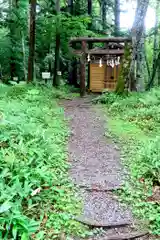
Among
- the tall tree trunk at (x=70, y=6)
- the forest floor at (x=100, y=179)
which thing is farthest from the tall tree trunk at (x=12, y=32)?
the forest floor at (x=100, y=179)

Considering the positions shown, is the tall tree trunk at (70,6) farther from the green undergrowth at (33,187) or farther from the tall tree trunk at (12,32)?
the green undergrowth at (33,187)

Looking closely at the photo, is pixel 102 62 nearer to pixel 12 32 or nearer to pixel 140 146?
pixel 12 32

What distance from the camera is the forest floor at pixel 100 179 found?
442 cm

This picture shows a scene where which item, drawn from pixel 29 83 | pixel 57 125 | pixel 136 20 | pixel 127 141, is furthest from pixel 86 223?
pixel 29 83

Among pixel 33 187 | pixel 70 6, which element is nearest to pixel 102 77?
pixel 70 6

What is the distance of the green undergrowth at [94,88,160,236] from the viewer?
492cm

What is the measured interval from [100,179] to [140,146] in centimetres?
207

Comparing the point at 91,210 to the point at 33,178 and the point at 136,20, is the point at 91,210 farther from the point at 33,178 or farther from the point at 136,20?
the point at 136,20

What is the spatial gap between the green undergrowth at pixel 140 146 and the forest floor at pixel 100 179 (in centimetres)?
19

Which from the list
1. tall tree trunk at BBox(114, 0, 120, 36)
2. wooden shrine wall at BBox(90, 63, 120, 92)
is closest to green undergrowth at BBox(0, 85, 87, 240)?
wooden shrine wall at BBox(90, 63, 120, 92)

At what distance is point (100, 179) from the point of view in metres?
5.70

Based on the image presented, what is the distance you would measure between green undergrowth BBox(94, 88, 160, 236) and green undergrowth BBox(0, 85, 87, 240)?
100 cm

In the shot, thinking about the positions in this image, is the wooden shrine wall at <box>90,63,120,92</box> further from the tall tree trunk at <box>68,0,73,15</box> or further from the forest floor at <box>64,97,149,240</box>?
the forest floor at <box>64,97,149,240</box>

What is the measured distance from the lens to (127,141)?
7.84 meters
